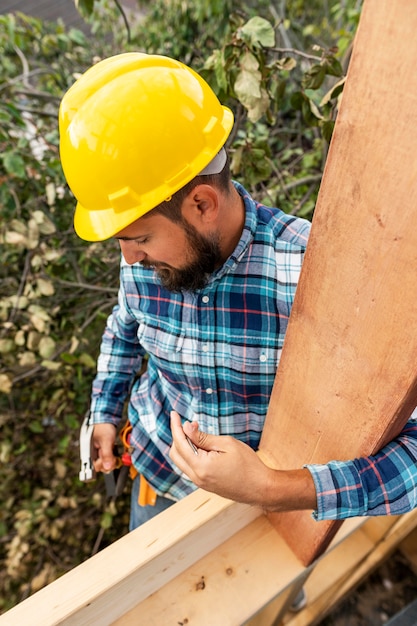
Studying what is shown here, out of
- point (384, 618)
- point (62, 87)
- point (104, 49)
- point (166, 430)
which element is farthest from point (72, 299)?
point (104, 49)

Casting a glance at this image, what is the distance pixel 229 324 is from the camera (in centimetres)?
122

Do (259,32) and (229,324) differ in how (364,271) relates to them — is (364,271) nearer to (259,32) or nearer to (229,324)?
(229,324)

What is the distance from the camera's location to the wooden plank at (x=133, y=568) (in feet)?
2.62

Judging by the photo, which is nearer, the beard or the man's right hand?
the beard

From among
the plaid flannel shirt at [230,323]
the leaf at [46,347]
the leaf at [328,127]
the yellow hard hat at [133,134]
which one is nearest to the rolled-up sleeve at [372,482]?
the plaid flannel shirt at [230,323]

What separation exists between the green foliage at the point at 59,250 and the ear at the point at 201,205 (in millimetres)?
610

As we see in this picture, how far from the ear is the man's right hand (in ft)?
3.40

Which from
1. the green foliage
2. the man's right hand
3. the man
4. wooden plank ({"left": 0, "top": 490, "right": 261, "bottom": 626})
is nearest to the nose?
the man

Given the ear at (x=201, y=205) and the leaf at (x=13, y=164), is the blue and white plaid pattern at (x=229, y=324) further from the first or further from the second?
the leaf at (x=13, y=164)

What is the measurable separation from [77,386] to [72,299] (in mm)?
523

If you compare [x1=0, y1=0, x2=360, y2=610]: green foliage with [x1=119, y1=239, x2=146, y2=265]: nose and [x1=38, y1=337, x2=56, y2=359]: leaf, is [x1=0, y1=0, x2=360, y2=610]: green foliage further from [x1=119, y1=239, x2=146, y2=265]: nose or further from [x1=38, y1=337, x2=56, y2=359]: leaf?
[x1=119, y1=239, x2=146, y2=265]: nose

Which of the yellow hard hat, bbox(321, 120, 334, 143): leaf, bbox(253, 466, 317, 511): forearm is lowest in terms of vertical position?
bbox(253, 466, 317, 511): forearm

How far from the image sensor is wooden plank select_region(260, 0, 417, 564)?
0.47m

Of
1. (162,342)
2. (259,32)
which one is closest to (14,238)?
(162,342)
